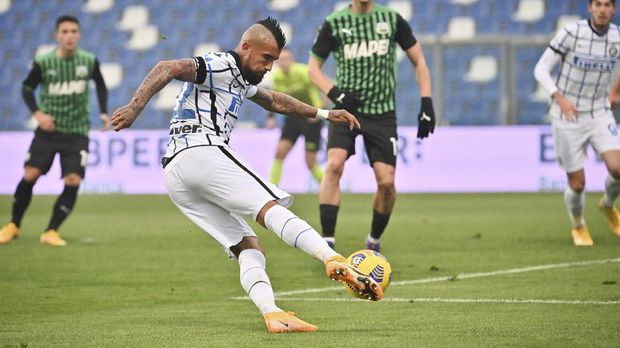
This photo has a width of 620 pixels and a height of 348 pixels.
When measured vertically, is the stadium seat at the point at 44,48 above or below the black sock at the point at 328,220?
below

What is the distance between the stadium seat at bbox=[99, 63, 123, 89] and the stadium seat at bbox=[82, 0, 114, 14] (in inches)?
55.3

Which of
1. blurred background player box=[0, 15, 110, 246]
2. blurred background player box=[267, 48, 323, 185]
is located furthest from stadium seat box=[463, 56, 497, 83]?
blurred background player box=[0, 15, 110, 246]

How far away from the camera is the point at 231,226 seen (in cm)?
721

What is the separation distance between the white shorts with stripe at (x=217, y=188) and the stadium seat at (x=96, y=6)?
19.9 meters

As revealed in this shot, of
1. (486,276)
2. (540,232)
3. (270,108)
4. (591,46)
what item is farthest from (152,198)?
(270,108)

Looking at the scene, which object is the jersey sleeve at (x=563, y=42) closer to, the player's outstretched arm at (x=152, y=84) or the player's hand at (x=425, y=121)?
the player's hand at (x=425, y=121)

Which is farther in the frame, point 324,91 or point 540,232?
point 540,232

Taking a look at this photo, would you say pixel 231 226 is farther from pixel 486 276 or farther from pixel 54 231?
pixel 54 231

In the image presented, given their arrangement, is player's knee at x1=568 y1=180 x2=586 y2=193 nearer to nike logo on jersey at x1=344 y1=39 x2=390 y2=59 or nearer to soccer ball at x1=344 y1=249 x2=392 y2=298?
nike logo on jersey at x1=344 y1=39 x2=390 y2=59

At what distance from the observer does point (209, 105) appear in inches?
277

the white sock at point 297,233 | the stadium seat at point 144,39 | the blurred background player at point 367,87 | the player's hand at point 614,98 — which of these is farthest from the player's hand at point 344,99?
the stadium seat at point 144,39

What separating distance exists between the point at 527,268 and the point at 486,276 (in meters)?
0.66

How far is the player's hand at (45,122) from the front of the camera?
13.5m

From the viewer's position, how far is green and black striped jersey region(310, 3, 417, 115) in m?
11.1
